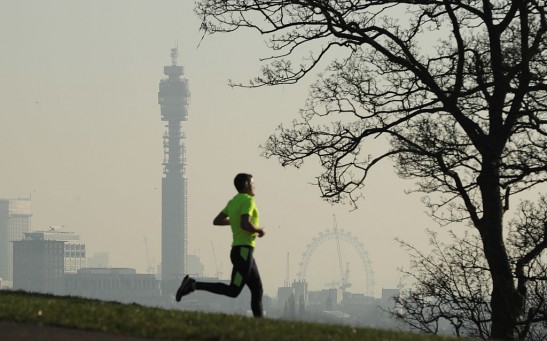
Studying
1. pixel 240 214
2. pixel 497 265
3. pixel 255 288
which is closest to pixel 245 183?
pixel 240 214

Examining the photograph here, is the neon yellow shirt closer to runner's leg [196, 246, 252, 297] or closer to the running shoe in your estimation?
runner's leg [196, 246, 252, 297]

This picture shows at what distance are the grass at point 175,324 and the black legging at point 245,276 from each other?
1.74 feet

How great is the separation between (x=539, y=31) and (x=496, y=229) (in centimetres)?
322

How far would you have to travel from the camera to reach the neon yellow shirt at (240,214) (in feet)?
54.6

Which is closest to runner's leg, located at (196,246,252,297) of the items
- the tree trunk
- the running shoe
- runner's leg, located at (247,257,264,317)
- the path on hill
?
runner's leg, located at (247,257,264,317)

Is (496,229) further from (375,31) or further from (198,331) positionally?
(198,331)

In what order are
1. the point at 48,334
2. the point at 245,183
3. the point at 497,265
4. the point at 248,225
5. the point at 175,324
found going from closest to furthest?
the point at 48,334, the point at 175,324, the point at 248,225, the point at 245,183, the point at 497,265

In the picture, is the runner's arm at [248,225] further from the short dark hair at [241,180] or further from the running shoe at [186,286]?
the running shoe at [186,286]

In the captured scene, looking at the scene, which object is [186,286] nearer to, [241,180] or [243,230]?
[243,230]

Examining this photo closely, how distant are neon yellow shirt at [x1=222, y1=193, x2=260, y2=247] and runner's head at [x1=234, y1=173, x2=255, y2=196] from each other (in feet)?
0.20

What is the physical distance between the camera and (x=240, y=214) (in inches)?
658

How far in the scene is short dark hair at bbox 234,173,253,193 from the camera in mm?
16750

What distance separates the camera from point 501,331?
22.9 meters

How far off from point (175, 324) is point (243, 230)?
1938 mm
